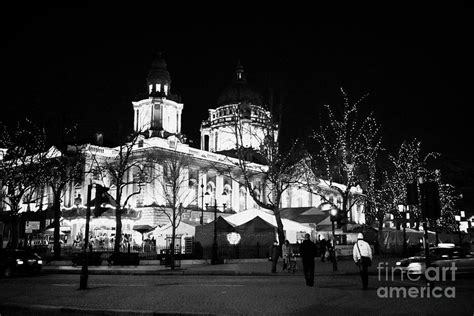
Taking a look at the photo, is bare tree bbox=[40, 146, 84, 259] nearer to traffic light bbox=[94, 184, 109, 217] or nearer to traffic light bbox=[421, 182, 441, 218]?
traffic light bbox=[94, 184, 109, 217]

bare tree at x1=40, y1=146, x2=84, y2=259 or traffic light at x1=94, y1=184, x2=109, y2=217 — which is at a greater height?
bare tree at x1=40, y1=146, x2=84, y2=259

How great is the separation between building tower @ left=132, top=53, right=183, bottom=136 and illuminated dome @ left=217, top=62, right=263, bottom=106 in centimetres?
2842

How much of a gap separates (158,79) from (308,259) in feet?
255

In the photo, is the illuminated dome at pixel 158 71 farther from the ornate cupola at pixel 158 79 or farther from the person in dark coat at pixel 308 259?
the person in dark coat at pixel 308 259

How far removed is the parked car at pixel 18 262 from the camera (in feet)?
89.1

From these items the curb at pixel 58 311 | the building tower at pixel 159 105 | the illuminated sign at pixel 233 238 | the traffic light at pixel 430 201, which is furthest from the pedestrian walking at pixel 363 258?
the building tower at pixel 159 105

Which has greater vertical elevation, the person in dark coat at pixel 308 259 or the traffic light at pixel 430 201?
the traffic light at pixel 430 201

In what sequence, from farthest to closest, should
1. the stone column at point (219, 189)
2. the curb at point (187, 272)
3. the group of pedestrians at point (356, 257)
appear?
the stone column at point (219, 189) < the curb at point (187, 272) < the group of pedestrians at point (356, 257)

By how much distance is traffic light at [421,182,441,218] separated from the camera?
53.0 feet

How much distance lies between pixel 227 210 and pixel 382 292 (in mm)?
75960

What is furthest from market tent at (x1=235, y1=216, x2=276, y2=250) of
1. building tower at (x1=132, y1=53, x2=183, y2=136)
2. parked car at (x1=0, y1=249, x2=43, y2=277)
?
building tower at (x1=132, y1=53, x2=183, y2=136)

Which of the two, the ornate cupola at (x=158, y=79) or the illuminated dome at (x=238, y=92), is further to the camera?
the illuminated dome at (x=238, y=92)

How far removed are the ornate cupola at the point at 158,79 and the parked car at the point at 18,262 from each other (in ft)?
214

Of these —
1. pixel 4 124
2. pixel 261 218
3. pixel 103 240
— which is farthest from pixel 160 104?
pixel 261 218
